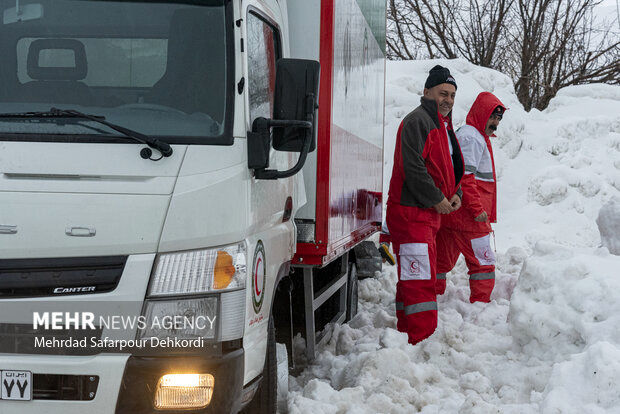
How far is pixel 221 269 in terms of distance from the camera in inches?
127

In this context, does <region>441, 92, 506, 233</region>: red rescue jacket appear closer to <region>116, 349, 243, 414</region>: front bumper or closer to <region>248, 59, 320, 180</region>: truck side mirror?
<region>248, 59, 320, 180</region>: truck side mirror

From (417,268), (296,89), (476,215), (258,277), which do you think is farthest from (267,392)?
(476,215)

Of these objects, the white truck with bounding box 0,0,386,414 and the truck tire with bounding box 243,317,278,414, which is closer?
the white truck with bounding box 0,0,386,414

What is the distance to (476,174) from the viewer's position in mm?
7445

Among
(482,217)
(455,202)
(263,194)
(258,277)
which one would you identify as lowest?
(482,217)

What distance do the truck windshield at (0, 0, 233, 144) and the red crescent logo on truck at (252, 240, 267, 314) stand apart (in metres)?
0.55

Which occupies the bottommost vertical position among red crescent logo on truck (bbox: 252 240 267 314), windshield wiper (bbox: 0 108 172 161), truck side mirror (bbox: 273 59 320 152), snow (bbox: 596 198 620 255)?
snow (bbox: 596 198 620 255)

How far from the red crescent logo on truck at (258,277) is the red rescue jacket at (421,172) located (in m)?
2.57

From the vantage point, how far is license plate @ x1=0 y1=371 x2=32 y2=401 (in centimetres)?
302

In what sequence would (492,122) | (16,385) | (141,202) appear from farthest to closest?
(492,122) < (141,202) < (16,385)

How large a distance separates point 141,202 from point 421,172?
3.26m

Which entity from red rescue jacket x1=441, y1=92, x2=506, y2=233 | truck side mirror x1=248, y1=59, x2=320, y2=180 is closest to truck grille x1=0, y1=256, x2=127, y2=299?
truck side mirror x1=248, y1=59, x2=320, y2=180

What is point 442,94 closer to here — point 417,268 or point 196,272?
point 417,268

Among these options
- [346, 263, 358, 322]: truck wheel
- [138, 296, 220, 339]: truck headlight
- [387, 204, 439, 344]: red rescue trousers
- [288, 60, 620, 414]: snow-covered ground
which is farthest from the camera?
[346, 263, 358, 322]: truck wheel
